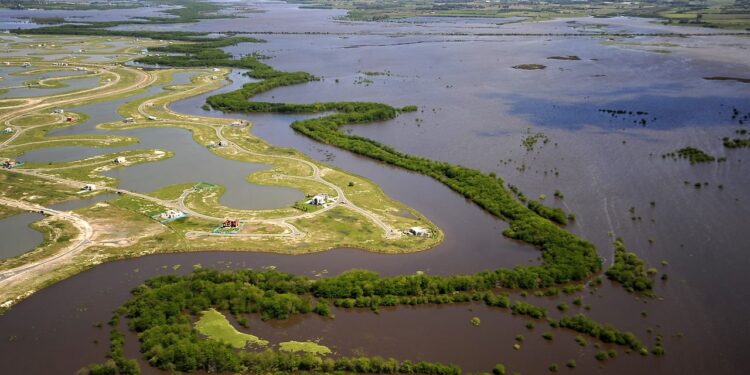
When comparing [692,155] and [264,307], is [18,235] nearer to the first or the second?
[264,307]

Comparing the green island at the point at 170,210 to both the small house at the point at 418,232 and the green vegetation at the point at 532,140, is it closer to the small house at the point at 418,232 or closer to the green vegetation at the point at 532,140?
the small house at the point at 418,232

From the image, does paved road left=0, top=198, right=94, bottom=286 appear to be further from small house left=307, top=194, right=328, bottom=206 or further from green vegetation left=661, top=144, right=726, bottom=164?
green vegetation left=661, top=144, right=726, bottom=164

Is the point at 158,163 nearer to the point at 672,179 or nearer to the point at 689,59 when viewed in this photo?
the point at 672,179

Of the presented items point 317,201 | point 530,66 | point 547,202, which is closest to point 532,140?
point 547,202

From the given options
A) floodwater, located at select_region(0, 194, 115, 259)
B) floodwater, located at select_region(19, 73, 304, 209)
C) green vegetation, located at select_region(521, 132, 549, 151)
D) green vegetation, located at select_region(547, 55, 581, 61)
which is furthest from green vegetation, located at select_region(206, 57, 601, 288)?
green vegetation, located at select_region(547, 55, 581, 61)

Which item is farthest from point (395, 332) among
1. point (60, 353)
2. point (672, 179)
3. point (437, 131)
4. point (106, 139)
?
point (106, 139)

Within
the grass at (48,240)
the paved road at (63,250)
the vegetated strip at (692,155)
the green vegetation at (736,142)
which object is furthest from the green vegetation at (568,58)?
the grass at (48,240)
